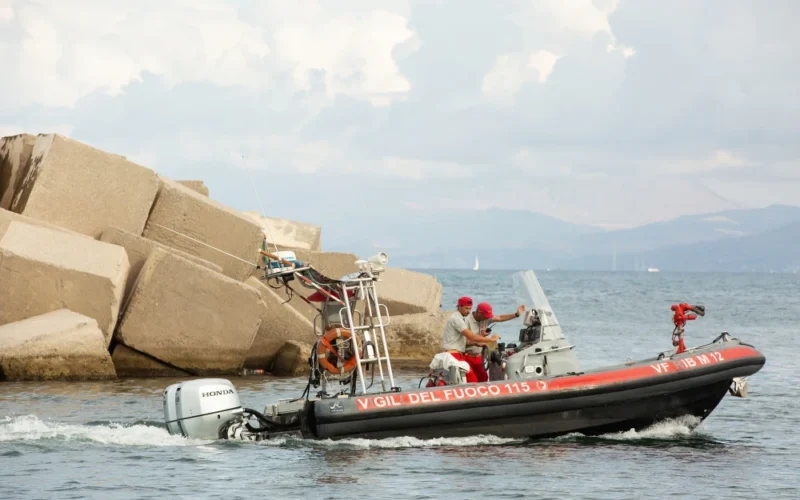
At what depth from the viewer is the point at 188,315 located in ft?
54.7

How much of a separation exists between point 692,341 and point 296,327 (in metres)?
13.1

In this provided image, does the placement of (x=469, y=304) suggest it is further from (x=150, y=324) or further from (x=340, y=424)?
(x=150, y=324)

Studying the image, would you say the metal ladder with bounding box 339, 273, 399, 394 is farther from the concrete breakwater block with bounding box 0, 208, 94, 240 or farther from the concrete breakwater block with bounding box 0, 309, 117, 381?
the concrete breakwater block with bounding box 0, 208, 94, 240

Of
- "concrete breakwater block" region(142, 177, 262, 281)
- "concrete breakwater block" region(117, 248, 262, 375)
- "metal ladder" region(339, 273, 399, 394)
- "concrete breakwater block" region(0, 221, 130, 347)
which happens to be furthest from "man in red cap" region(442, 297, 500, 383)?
"concrete breakwater block" region(142, 177, 262, 281)

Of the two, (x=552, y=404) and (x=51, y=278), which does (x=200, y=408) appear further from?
(x=51, y=278)

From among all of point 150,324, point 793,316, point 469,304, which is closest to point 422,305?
point 150,324

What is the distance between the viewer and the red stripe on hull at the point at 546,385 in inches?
458

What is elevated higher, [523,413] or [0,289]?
[0,289]

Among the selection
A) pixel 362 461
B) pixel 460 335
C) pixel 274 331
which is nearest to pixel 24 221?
pixel 274 331

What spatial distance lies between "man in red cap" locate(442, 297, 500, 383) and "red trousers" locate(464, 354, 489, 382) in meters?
0.05

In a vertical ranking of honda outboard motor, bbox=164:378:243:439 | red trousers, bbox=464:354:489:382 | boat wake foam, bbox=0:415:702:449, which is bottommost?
boat wake foam, bbox=0:415:702:449

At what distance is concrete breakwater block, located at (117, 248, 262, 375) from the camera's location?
54.2ft

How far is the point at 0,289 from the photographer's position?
625 inches

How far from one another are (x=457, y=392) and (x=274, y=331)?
7.21 metres
